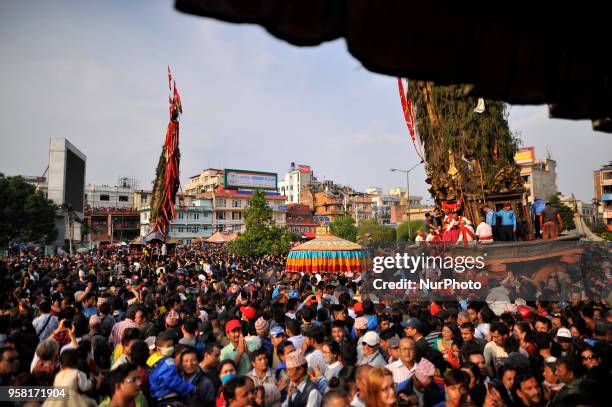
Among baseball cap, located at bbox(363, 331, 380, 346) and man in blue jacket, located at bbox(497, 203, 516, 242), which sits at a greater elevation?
man in blue jacket, located at bbox(497, 203, 516, 242)

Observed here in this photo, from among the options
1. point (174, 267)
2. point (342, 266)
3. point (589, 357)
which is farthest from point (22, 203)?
point (589, 357)

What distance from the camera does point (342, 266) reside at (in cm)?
1288

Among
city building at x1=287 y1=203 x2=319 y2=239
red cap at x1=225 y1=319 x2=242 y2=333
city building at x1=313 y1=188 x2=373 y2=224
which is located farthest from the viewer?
city building at x1=313 y1=188 x2=373 y2=224

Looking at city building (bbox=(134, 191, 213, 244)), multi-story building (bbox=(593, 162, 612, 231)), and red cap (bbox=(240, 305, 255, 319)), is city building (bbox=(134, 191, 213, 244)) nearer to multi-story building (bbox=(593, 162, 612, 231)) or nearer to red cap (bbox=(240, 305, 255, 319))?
Answer: multi-story building (bbox=(593, 162, 612, 231))

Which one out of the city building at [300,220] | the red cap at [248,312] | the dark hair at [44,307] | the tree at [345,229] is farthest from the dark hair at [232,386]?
the city building at [300,220]

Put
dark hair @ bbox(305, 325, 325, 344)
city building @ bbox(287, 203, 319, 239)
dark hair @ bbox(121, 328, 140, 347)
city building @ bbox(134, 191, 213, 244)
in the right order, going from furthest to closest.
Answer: city building @ bbox(287, 203, 319, 239) < city building @ bbox(134, 191, 213, 244) < dark hair @ bbox(305, 325, 325, 344) < dark hair @ bbox(121, 328, 140, 347)

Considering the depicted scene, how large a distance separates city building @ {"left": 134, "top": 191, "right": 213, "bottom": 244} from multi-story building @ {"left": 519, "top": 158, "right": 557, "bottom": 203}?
4976 centimetres

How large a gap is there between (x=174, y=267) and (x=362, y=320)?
46.4 ft

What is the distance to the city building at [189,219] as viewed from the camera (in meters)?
69.1

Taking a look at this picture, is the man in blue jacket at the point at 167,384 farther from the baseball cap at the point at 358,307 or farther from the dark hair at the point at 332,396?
the baseball cap at the point at 358,307

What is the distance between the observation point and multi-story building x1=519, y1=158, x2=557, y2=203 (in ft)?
201

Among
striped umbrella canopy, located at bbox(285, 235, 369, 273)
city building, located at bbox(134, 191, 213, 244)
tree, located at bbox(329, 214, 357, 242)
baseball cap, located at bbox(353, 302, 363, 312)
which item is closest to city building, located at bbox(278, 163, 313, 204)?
city building, located at bbox(134, 191, 213, 244)

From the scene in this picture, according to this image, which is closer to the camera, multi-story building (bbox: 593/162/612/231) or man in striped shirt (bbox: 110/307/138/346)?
man in striped shirt (bbox: 110/307/138/346)

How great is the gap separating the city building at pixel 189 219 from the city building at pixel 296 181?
27.3m
